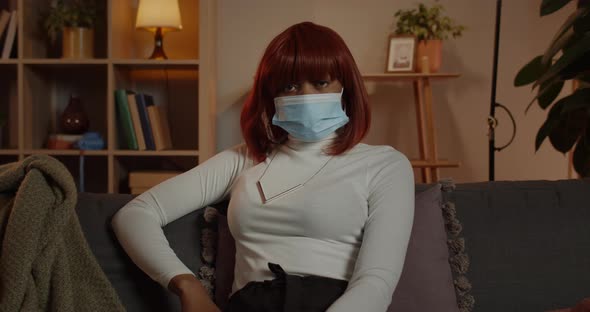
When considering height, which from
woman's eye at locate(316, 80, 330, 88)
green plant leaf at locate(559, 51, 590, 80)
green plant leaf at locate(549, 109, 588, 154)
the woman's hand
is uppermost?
green plant leaf at locate(559, 51, 590, 80)

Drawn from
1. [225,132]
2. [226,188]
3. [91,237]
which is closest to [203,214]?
[226,188]

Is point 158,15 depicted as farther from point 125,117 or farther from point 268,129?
point 268,129

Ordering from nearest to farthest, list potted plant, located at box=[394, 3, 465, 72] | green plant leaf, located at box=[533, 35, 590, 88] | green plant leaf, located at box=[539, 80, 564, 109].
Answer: green plant leaf, located at box=[533, 35, 590, 88], green plant leaf, located at box=[539, 80, 564, 109], potted plant, located at box=[394, 3, 465, 72]

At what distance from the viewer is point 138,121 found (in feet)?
9.34

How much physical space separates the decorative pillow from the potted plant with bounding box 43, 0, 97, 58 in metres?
1.75

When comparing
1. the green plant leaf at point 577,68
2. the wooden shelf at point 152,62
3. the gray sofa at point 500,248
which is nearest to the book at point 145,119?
the wooden shelf at point 152,62

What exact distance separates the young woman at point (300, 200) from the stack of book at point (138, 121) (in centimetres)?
156

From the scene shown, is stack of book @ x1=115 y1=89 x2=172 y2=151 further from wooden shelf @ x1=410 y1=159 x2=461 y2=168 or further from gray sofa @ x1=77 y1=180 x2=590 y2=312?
gray sofa @ x1=77 y1=180 x2=590 y2=312

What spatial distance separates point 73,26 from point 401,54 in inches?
58.9

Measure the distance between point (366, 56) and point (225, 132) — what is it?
83 centimetres

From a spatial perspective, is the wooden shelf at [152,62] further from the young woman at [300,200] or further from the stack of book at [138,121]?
the young woman at [300,200]

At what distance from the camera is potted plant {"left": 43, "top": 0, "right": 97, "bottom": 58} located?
2.83m

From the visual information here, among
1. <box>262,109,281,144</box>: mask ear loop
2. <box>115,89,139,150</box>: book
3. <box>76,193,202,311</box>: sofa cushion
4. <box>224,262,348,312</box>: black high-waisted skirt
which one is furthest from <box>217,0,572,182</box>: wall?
<box>224,262,348,312</box>: black high-waisted skirt

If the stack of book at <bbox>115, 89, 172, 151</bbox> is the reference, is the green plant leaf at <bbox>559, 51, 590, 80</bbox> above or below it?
above
